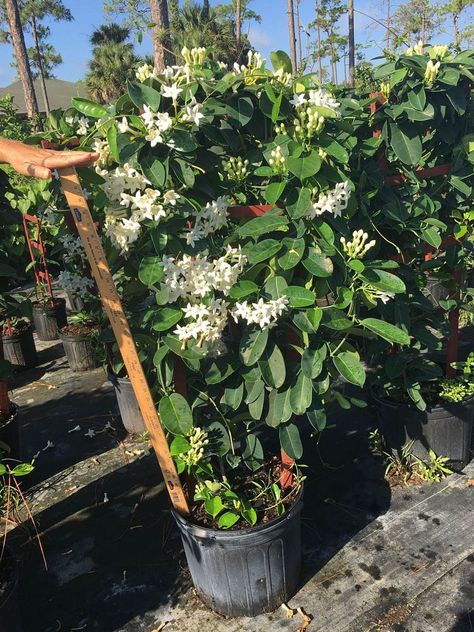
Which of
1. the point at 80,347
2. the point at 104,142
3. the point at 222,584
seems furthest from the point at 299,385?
the point at 80,347

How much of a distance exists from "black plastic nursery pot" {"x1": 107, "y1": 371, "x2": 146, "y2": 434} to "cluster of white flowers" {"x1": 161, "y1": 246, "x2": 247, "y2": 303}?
187 centimetres

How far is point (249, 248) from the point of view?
1.78 metres

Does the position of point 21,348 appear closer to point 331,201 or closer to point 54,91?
point 331,201

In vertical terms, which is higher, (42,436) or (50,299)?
(50,299)

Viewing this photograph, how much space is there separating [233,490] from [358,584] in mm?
640

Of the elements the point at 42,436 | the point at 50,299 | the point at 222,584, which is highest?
the point at 50,299

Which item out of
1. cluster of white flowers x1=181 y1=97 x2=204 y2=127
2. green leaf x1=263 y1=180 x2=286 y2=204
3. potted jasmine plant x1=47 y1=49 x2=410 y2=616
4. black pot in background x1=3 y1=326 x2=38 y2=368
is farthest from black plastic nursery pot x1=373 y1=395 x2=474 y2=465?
black pot in background x1=3 y1=326 x2=38 y2=368

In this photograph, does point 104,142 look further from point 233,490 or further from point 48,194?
point 233,490

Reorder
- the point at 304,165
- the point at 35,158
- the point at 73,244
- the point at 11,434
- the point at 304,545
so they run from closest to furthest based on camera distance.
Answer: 1. the point at 35,158
2. the point at 304,165
3. the point at 304,545
4. the point at 73,244
5. the point at 11,434

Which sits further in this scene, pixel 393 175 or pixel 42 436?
pixel 42 436

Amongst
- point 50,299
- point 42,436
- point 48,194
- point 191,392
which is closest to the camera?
point 191,392

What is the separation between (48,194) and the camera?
2.32 m

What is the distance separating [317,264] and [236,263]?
27cm

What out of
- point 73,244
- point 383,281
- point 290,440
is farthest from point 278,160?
point 73,244
